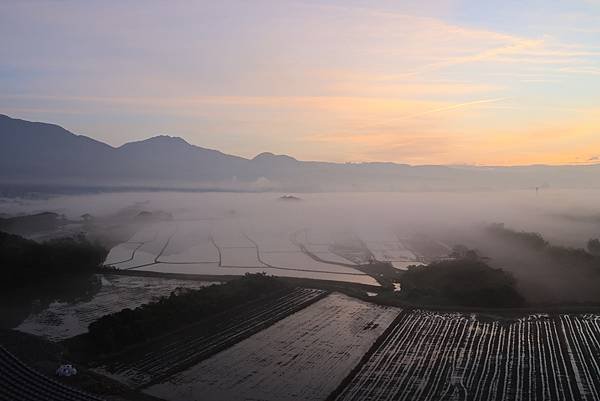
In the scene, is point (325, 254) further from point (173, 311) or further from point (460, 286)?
point (173, 311)

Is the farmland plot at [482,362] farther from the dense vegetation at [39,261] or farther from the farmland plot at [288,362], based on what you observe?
the dense vegetation at [39,261]

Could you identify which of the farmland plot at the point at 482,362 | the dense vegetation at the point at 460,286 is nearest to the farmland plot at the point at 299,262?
the dense vegetation at the point at 460,286

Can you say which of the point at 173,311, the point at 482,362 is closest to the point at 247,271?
the point at 173,311

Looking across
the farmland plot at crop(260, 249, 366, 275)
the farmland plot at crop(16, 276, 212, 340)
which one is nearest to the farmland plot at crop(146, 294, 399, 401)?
the farmland plot at crop(16, 276, 212, 340)

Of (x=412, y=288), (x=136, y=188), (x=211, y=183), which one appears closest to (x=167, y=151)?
(x=211, y=183)

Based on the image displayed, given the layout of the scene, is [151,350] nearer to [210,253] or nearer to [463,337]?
[463,337]
